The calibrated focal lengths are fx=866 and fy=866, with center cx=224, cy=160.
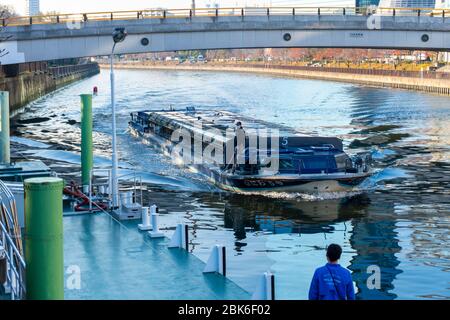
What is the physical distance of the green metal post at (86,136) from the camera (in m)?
28.5

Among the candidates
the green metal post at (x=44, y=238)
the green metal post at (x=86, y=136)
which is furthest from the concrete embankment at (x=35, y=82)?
the green metal post at (x=44, y=238)

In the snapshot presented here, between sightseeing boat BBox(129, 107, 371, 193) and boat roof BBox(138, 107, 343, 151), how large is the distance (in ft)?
0.15

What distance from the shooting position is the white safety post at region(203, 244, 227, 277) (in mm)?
18734

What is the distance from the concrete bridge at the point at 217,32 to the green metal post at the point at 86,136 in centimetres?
2285

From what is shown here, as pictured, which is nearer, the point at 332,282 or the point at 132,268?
the point at 332,282

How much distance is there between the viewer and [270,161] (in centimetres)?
3719

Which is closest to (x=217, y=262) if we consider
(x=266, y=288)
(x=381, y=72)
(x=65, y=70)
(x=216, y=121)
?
(x=266, y=288)

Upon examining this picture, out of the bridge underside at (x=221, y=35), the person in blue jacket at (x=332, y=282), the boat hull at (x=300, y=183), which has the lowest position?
the boat hull at (x=300, y=183)

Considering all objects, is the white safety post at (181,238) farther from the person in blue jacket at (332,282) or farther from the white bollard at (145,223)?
the person in blue jacket at (332,282)

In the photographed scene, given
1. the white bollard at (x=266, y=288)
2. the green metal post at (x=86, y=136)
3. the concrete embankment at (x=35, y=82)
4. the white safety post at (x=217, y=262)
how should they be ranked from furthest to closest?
1. the concrete embankment at (x=35, y=82)
2. the green metal post at (x=86, y=136)
3. the white safety post at (x=217, y=262)
4. the white bollard at (x=266, y=288)

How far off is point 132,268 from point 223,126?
1149 inches

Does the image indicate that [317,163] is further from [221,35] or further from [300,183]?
[221,35]

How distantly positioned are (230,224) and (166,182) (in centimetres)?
1015
